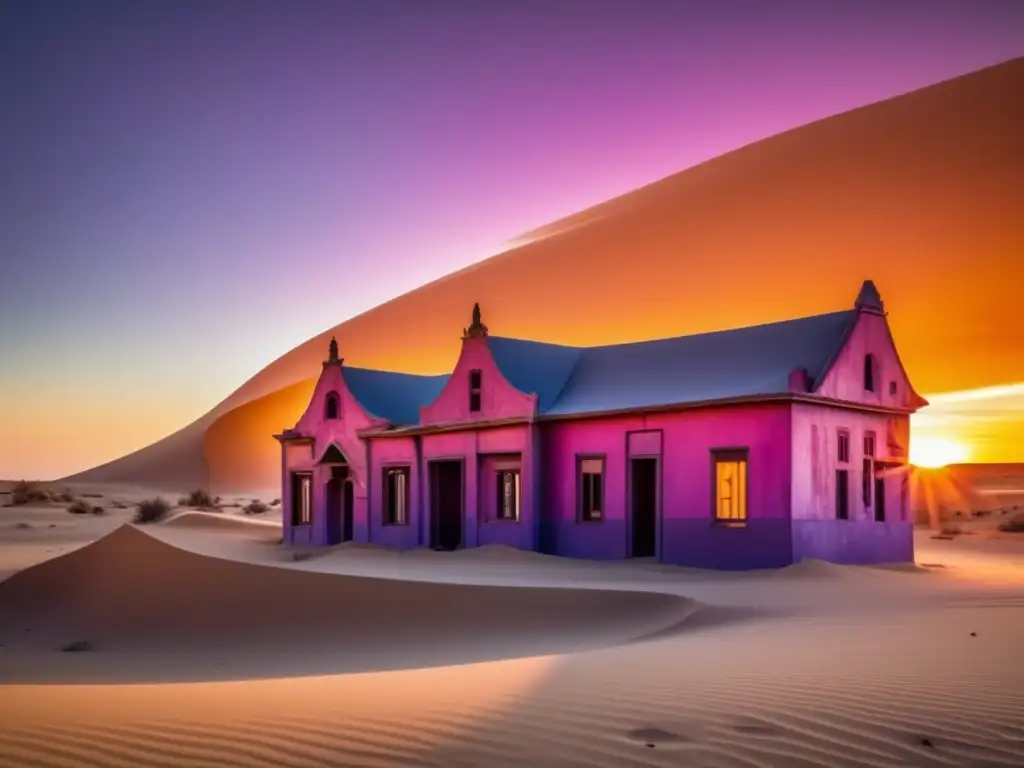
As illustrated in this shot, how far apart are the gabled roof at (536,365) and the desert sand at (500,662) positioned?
4418mm

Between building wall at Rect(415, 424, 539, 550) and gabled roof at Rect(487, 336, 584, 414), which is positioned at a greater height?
gabled roof at Rect(487, 336, 584, 414)

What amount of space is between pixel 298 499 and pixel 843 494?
19.7 meters

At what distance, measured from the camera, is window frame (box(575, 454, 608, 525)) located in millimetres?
26734

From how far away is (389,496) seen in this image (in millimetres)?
33031

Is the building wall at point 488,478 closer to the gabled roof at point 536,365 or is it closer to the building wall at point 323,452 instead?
the gabled roof at point 536,365

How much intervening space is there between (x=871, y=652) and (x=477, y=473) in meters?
20.1

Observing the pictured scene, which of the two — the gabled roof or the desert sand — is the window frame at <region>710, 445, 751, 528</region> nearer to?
the desert sand

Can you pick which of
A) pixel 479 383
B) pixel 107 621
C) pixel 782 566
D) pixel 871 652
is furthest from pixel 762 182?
pixel 871 652

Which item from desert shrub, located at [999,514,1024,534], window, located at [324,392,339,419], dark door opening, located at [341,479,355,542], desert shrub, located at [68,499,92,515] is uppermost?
window, located at [324,392,339,419]

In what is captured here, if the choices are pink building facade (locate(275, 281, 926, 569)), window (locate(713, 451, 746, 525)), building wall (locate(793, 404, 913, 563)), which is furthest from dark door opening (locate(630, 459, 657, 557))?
building wall (locate(793, 404, 913, 563))

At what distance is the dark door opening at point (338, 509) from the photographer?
3538 cm

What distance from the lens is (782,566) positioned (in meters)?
22.7

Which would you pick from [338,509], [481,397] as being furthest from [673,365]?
[338,509]

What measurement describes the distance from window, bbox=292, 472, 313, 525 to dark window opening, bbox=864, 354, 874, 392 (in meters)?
19.0
